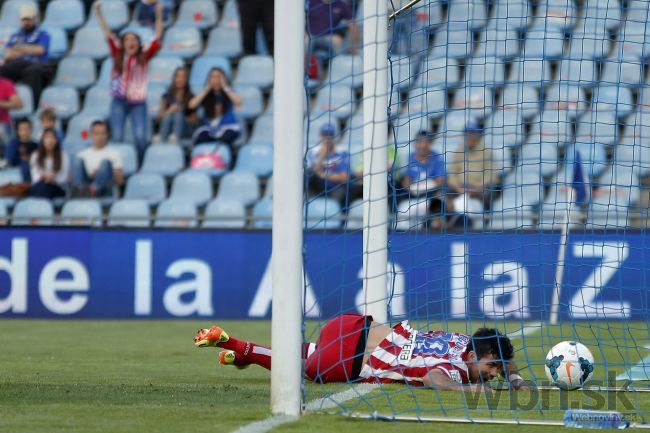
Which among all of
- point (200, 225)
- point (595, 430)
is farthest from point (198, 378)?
point (200, 225)

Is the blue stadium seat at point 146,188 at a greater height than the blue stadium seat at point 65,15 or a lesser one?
lesser

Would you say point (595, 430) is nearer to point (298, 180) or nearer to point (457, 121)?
point (298, 180)

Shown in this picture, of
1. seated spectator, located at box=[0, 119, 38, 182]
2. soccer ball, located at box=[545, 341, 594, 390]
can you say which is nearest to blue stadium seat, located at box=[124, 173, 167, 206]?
seated spectator, located at box=[0, 119, 38, 182]

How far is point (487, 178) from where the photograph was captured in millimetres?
14180

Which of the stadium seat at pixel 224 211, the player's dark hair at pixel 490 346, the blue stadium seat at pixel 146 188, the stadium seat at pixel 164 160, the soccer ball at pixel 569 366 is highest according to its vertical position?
the stadium seat at pixel 164 160

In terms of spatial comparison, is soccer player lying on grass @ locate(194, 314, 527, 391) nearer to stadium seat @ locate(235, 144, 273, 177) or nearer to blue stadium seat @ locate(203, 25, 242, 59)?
stadium seat @ locate(235, 144, 273, 177)

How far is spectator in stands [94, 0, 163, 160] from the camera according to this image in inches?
622

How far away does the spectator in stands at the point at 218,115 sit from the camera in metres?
15.7

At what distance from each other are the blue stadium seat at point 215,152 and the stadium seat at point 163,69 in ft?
4.18

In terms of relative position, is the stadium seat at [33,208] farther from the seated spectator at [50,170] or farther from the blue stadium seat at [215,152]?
the blue stadium seat at [215,152]

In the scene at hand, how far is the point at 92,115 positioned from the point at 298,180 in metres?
11.6

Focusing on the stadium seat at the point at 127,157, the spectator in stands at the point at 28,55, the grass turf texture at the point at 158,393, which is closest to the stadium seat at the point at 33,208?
the stadium seat at the point at 127,157

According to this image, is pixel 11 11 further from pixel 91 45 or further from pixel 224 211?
pixel 224 211

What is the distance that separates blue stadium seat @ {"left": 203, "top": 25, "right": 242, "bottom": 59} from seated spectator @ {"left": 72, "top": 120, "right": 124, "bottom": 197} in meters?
2.56
